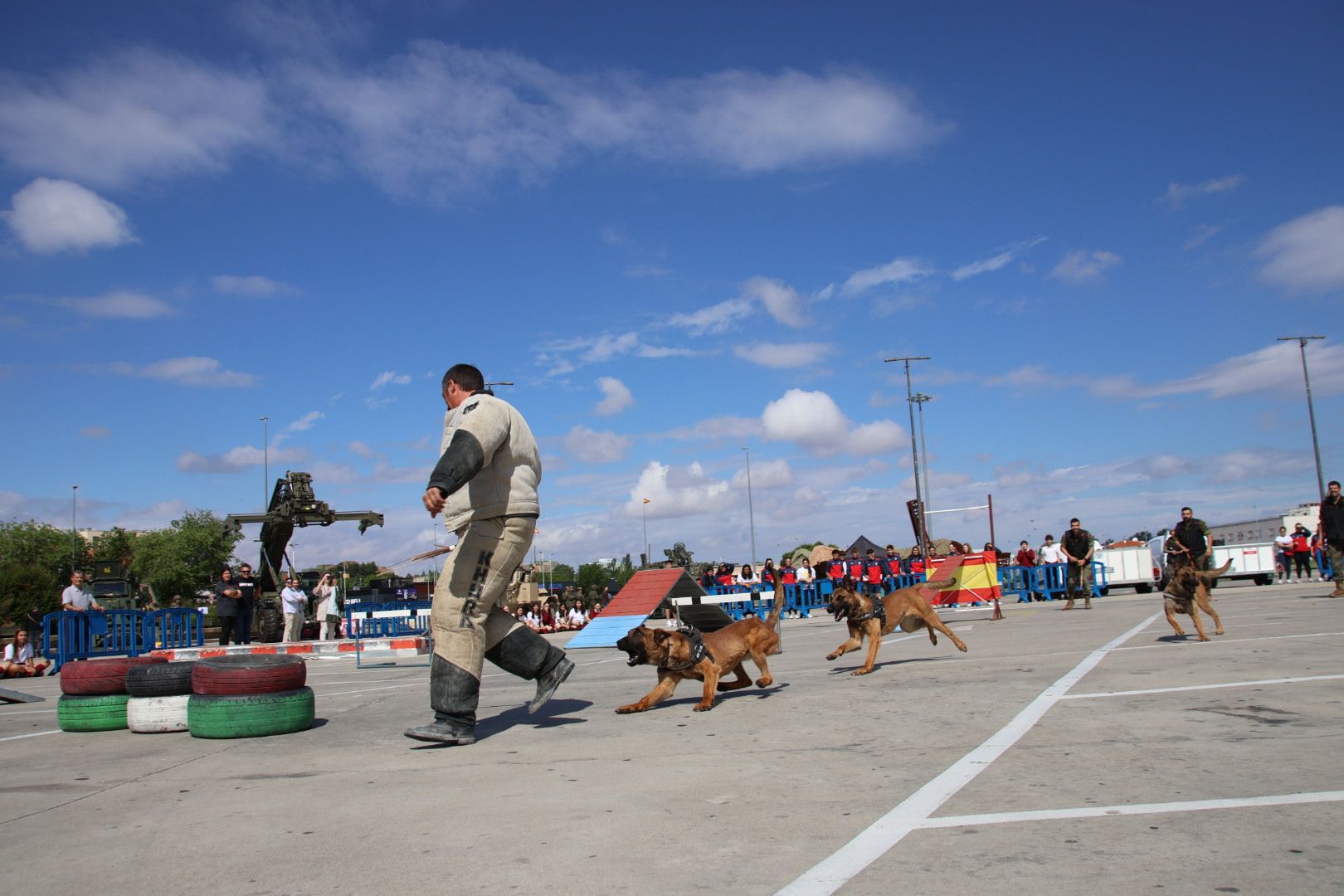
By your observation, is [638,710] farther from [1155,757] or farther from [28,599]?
[28,599]

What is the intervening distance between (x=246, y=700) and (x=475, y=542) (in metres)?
2.10

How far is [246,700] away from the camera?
20.9 ft

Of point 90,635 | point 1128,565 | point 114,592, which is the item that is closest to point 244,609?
point 90,635

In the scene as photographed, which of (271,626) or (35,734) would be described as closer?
(35,734)

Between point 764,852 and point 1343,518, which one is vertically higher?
point 1343,518

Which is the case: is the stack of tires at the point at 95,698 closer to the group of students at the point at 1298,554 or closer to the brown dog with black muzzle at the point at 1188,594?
the brown dog with black muzzle at the point at 1188,594

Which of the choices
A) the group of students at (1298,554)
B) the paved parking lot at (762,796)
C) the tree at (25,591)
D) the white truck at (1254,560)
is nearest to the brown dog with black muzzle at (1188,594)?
the paved parking lot at (762,796)

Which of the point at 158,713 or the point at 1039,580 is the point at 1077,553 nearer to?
the point at 1039,580

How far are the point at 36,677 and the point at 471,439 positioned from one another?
15440mm

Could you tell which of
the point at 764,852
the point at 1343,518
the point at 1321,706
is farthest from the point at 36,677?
the point at 1343,518

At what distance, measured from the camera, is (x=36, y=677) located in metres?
16.5

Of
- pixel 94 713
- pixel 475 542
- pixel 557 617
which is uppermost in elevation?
pixel 475 542

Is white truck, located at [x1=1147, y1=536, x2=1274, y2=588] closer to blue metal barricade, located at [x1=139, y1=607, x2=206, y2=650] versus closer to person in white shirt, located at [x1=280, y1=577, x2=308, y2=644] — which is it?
person in white shirt, located at [x1=280, y1=577, x2=308, y2=644]

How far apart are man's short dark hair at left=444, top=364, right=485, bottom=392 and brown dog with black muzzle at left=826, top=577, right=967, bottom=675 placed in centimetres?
442
